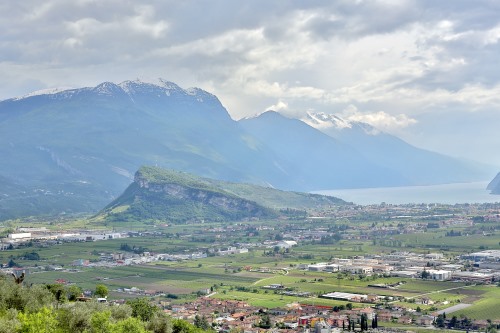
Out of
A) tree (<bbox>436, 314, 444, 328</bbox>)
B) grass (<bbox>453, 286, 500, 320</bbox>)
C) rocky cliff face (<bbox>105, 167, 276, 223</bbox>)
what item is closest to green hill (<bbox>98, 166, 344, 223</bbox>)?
rocky cliff face (<bbox>105, 167, 276, 223</bbox>)

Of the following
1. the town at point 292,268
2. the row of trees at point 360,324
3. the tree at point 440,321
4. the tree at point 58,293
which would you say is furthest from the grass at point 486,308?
the tree at point 58,293

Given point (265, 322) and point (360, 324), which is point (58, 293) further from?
point (360, 324)

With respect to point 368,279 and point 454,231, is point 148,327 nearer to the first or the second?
point 368,279

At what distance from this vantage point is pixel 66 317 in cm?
3591

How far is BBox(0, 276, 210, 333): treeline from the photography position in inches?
1255

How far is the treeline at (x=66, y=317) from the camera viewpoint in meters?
31.9

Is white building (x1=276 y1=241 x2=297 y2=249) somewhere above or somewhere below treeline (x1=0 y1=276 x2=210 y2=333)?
above

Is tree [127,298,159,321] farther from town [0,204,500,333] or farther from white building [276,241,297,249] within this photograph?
white building [276,241,297,249]

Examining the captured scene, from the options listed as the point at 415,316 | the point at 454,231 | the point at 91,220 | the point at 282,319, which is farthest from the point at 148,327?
the point at 91,220

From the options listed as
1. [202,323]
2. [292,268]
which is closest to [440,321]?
[202,323]

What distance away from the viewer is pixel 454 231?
444 ft

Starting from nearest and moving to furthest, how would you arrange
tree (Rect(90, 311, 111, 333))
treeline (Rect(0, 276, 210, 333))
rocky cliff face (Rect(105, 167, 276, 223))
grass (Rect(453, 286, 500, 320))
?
1. treeline (Rect(0, 276, 210, 333))
2. tree (Rect(90, 311, 111, 333))
3. grass (Rect(453, 286, 500, 320))
4. rocky cliff face (Rect(105, 167, 276, 223))

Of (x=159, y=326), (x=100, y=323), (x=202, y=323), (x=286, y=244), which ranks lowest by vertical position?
(x=202, y=323)

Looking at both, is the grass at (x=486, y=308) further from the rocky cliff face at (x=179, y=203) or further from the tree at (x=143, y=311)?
the rocky cliff face at (x=179, y=203)
